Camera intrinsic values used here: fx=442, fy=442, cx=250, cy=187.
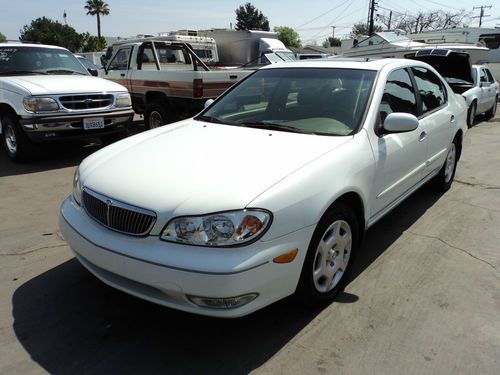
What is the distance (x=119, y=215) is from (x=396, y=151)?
2295 millimetres

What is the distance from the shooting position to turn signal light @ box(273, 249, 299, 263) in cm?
246

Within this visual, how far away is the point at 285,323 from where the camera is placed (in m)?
2.88

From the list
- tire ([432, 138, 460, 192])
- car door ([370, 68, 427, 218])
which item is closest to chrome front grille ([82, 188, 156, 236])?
car door ([370, 68, 427, 218])

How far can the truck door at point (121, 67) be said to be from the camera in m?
9.75

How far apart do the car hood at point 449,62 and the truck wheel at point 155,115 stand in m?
6.22

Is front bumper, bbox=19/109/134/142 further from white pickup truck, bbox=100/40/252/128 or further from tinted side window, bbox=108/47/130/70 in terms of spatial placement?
tinted side window, bbox=108/47/130/70

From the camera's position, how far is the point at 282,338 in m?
2.73

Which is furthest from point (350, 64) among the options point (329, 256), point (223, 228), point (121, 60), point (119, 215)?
point (121, 60)

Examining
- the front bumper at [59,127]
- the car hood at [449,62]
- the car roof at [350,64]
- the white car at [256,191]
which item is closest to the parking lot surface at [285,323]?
the white car at [256,191]

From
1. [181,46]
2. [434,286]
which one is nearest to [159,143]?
[434,286]

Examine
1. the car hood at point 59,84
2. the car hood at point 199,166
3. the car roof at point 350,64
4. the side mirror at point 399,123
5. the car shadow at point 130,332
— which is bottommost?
the car shadow at point 130,332

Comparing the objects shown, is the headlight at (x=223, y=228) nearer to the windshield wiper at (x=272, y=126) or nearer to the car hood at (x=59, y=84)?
the windshield wiper at (x=272, y=126)

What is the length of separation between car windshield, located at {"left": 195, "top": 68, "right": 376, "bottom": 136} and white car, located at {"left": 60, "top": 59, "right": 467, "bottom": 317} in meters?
0.01

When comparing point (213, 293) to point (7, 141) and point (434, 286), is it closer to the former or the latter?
point (434, 286)
